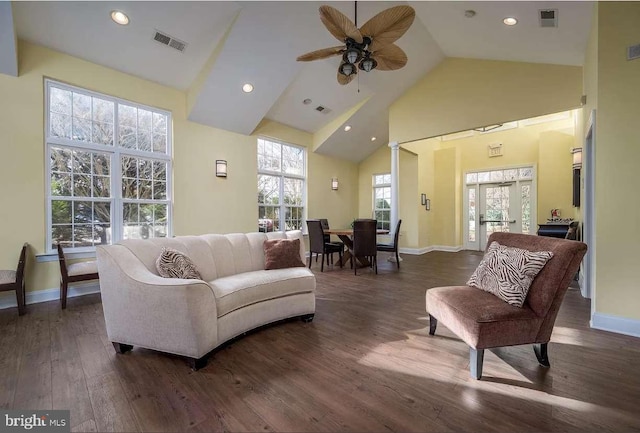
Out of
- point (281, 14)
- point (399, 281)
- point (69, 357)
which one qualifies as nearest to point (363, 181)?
point (399, 281)

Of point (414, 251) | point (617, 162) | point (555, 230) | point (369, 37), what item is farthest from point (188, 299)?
point (414, 251)

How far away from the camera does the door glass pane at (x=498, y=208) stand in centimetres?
754

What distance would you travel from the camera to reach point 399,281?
4512 millimetres

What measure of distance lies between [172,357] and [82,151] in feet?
10.9

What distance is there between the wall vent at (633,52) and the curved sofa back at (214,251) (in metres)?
3.56

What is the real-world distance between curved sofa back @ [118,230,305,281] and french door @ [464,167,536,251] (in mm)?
6708

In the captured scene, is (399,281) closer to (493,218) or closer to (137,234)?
(137,234)

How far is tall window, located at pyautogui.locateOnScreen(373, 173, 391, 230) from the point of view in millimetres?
8383

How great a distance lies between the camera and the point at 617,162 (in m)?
2.57

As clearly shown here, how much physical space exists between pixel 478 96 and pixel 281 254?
470cm

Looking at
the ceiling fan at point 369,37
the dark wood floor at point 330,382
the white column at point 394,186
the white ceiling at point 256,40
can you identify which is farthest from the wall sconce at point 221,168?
the white column at point 394,186

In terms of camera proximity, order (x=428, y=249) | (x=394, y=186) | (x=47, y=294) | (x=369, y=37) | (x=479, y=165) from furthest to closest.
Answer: (x=428, y=249)
(x=479, y=165)
(x=394, y=186)
(x=47, y=294)
(x=369, y=37)

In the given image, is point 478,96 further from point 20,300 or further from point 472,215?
point 20,300

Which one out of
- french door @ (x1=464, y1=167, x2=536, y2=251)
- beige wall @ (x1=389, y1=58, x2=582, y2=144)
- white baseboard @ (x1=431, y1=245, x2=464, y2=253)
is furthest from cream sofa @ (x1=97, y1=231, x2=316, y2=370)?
french door @ (x1=464, y1=167, x2=536, y2=251)
